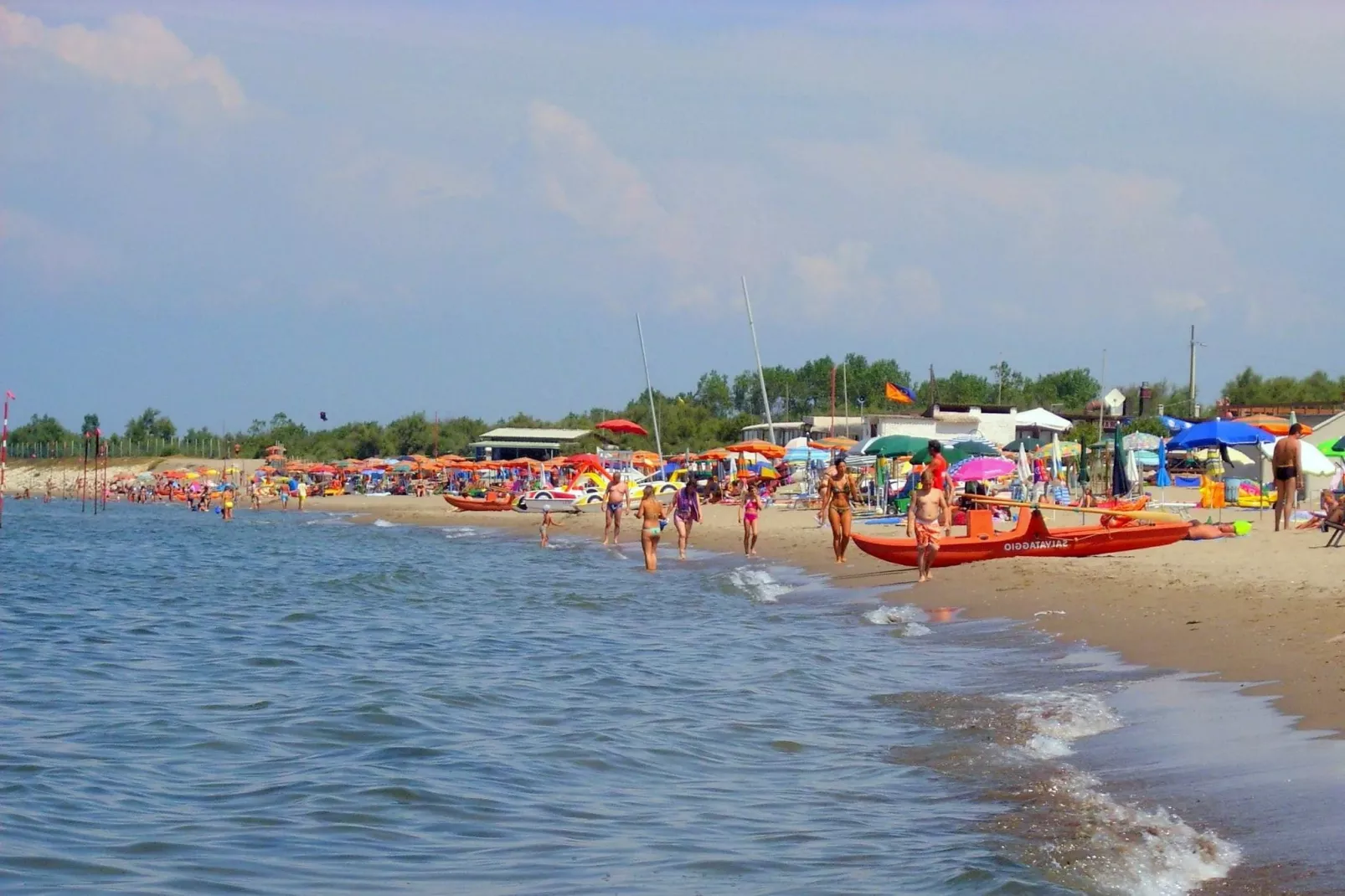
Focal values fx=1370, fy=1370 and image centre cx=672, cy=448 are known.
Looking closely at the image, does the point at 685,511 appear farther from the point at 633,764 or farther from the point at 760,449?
the point at 633,764

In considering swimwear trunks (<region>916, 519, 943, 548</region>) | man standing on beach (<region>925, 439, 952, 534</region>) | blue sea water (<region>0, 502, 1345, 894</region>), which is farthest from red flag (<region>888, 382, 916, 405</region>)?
blue sea water (<region>0, 502, 1345, 894</region>)

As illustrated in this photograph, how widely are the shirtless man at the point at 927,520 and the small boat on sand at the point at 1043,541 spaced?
0.29 meters

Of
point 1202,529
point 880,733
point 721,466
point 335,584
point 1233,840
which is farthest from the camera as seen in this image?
point 721,466

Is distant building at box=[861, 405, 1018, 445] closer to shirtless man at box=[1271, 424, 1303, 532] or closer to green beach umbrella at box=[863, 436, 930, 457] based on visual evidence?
green beach umbrella at box=[863, 436, 930, 457]

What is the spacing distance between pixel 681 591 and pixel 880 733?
36.6 ft

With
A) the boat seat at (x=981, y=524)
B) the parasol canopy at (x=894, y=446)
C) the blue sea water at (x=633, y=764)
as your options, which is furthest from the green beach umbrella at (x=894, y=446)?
the blue sea water at (x=633, y=764)

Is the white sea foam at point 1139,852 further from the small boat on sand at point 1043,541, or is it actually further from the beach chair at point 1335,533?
the small boat on sand at point 1043,541

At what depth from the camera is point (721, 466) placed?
54938 mm

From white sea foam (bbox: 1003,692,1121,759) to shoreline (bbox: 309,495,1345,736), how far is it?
1.01m

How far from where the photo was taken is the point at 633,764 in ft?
27.4

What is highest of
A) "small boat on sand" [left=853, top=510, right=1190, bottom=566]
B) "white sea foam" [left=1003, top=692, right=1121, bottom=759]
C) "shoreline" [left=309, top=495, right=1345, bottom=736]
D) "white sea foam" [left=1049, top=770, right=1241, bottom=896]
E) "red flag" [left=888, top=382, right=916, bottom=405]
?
"red flag" [left=888, top=382, right=916, bottom=405]

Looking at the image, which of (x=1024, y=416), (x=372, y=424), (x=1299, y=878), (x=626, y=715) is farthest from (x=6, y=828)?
(x=372, y=424)

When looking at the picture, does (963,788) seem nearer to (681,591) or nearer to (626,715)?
(626,715)

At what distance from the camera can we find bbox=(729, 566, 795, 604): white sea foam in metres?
18.8
